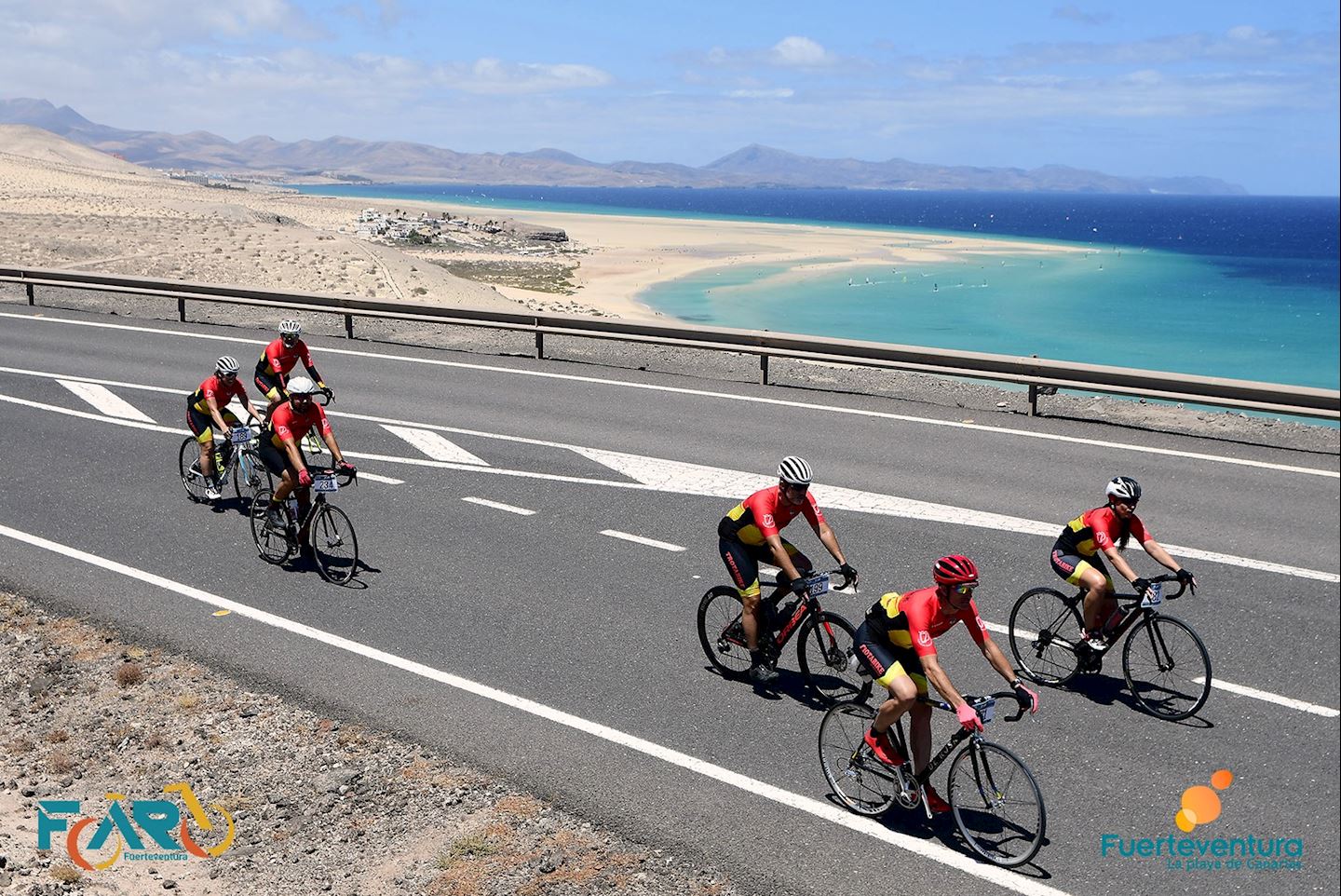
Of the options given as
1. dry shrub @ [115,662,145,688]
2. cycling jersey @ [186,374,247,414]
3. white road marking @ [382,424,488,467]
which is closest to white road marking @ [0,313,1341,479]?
white road marking @ [382,424,488,467]

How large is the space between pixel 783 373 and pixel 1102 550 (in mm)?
12061

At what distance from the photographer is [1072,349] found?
2266 inches

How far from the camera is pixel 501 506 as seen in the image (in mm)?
13836

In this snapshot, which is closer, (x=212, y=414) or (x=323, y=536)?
(x=323, y=536)

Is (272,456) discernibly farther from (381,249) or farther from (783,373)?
(381,249)

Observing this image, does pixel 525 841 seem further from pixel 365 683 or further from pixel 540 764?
pixel 365 683

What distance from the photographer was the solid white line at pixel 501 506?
1359 centimetres

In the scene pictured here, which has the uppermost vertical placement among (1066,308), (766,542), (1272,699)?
(766,542)

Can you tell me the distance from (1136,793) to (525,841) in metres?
4.10

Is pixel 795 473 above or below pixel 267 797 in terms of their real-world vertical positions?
above

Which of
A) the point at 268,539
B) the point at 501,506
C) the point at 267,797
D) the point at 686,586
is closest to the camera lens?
the point at 267,797

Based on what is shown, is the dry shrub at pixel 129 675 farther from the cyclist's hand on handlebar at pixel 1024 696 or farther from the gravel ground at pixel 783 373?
the gravel ground at pixel 783 373

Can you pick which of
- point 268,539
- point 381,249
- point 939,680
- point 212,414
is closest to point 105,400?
point 212,414

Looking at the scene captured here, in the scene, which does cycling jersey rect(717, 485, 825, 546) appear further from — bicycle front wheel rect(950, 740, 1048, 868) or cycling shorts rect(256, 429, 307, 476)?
cycling shorts rect(256, 429, 307, 476)
